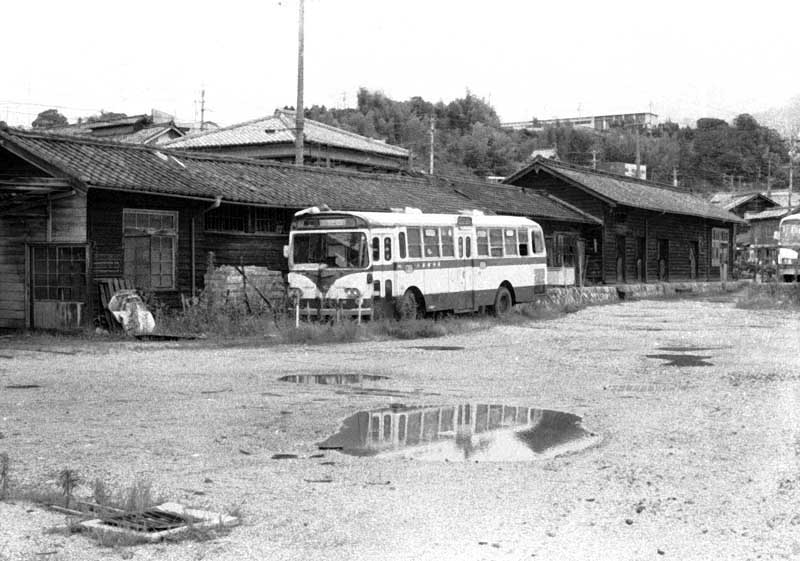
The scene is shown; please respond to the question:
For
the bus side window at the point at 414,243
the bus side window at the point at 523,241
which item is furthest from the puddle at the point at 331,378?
the bus side window at the point at 523,241

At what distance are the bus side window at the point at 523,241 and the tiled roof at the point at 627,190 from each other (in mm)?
14158

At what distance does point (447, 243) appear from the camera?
24.7m

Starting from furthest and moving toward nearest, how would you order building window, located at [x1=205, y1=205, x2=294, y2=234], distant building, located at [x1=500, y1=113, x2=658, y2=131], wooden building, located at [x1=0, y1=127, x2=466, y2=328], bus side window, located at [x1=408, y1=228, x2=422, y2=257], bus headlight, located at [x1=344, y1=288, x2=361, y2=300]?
distant building, located at [x1=500, y1=113, x2=658, y2=131]
building window, located at [x1=205, y1=205, x2=294, y2=234]
bus side window, located at [x1=408, y1=228, x2=422, y2=257]
bus headlight, located at [x1=344, y1=288, x2=361, y2=300]
wooden building, located at [x1=0, y1=127, x2=466, y2=328]

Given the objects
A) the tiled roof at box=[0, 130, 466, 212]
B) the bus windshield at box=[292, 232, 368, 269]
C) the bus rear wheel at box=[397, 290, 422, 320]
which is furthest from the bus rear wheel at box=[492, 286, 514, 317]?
the bus windshield at box=[292, 232, 368, 269]

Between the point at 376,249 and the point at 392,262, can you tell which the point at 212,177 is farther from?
the point at 392,262

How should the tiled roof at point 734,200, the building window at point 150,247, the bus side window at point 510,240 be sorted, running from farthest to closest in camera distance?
the tiled roof at point 734,200, the bus side window at point 510,240, the building window at point 150,247

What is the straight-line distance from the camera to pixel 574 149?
113 metres

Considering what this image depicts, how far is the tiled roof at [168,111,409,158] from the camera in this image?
1934 inches

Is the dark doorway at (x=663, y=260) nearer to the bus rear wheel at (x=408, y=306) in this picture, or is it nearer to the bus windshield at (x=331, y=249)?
the bus rear wheel at (x=408, y=306)

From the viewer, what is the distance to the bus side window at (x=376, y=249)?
22.2 m

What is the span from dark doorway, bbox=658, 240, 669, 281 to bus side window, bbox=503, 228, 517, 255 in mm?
21257

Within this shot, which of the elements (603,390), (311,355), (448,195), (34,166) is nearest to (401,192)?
(448,195)

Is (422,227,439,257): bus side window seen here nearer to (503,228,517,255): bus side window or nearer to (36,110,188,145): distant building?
(503,228,517,255): bus side window

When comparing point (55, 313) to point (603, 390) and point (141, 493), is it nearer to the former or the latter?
point (603, 390)
